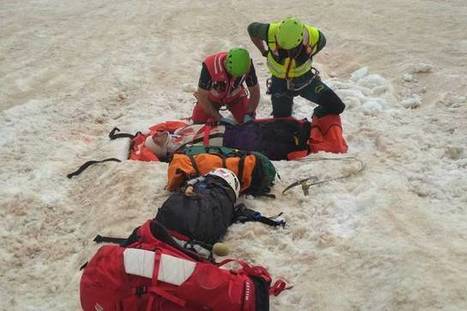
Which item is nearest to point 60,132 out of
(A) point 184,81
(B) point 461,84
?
(A) point 184,81

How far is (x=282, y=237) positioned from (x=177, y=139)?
7.24 ft

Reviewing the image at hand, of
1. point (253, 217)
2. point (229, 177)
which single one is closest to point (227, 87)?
point (229, 177)

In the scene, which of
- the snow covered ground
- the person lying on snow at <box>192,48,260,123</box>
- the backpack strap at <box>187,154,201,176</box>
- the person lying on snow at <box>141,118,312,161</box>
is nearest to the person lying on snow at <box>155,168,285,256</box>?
the snow covered ground

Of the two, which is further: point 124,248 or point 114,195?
point 114,195

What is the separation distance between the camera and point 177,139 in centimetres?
587

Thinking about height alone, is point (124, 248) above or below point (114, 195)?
above

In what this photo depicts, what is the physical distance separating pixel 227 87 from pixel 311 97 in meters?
0.98

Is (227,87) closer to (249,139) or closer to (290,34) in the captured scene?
(249,139)

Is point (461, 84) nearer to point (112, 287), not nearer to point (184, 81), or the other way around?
point (184, 81)

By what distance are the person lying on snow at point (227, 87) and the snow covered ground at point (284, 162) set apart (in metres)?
0.85

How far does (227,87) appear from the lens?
6.15 metres

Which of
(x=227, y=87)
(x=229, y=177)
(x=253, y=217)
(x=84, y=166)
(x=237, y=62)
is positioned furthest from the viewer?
(x=227, y=87)

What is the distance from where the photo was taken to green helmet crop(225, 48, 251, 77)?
576 cm

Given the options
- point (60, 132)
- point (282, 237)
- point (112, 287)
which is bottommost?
point (60, 132)
